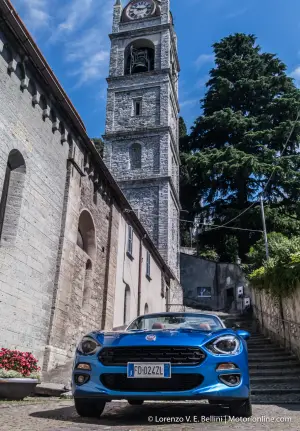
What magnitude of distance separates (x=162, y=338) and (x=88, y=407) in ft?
3.81

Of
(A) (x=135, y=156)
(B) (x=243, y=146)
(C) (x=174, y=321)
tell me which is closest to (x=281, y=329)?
(C) (x=174, y=321)

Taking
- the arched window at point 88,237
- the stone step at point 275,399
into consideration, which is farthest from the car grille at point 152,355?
the arched window at point 88,237

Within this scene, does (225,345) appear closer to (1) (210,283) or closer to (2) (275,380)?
(2) (275,380)

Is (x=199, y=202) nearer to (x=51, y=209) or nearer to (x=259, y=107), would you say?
(x=259, y=107)

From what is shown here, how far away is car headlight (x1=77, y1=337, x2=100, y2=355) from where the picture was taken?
4.37 meters

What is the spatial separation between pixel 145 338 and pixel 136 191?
24.6 meters

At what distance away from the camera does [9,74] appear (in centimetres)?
815

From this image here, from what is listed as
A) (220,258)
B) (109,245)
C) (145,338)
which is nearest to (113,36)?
(220,258)

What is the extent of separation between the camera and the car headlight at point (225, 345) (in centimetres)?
416

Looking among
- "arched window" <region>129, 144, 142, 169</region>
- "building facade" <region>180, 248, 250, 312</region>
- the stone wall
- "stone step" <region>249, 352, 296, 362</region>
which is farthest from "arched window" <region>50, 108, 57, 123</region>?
"building facade" <region>180, 248, 250, 312</region>

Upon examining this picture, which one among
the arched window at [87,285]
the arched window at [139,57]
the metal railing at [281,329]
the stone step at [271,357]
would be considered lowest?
the stone step at [271,357]

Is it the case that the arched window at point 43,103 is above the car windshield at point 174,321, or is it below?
above

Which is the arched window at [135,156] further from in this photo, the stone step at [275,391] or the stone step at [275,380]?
the stone step at [275,391]

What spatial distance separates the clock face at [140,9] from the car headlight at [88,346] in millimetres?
36534
